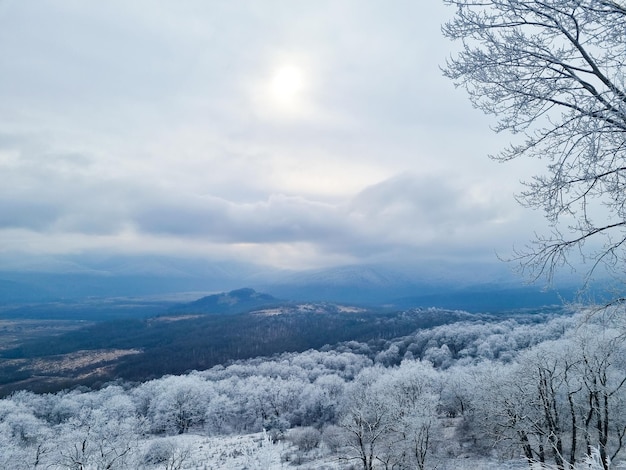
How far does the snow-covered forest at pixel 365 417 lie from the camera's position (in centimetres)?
1875

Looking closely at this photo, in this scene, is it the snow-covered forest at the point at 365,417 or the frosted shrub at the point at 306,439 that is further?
the frosted shrub at the point at 306,439

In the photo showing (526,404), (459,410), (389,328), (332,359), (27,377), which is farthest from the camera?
(389,328)

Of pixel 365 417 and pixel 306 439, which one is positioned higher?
pixel 365 417

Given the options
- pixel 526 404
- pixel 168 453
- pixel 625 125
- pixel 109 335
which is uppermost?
pixel 625 125

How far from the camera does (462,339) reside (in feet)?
318

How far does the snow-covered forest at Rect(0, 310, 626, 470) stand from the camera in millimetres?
18750

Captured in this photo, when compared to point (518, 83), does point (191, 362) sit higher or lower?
lower

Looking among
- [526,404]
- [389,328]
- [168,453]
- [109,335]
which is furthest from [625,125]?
[109,335]

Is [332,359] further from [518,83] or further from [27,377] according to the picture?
[27,377]

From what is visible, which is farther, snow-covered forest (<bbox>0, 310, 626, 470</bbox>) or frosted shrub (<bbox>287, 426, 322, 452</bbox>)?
frosted shrub (<bbox>287, 426, 322, 452</bbox>)

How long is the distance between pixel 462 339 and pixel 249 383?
62330 millimetres

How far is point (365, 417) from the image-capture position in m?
31.2

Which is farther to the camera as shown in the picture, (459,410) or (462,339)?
(462,339)

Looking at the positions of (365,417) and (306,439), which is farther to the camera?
(306,439)
